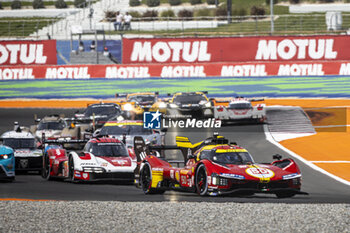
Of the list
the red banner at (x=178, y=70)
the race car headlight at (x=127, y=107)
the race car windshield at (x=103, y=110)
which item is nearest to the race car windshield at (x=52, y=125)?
the race car windshield at (x=103, y=110)

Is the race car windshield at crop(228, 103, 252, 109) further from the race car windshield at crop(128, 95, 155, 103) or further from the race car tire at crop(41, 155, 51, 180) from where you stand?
the race car tire at crop(41, 155, 51, 180)

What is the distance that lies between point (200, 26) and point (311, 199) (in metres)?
38.3

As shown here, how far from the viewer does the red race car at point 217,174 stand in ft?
47.1

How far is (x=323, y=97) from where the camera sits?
1681 inches

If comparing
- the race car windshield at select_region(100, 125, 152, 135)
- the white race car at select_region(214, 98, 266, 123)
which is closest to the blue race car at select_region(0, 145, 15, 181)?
the race car windshield at select_region(100, 125, 152, 135)

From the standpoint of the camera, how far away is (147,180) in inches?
640

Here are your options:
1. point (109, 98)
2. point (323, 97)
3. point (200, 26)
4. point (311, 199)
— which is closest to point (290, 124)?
point (323, 97)

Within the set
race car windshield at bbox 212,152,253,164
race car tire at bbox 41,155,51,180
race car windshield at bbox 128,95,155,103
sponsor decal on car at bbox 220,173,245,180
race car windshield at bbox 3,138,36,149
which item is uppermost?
race car windshield at bbox 212,152,253,164

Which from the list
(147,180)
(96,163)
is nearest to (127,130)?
(96,163)

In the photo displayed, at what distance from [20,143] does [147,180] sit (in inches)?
263

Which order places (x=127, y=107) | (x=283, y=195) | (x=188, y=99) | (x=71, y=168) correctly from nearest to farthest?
(x=283, y=195) → (x=71, y=168) → (x=127, y=107) → (x=188, y=99)

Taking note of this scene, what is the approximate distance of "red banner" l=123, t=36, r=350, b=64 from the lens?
4469 cm

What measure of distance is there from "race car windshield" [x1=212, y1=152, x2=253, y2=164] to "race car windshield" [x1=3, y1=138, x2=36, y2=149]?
8287 mm

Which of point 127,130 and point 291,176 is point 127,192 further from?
point 127,130
